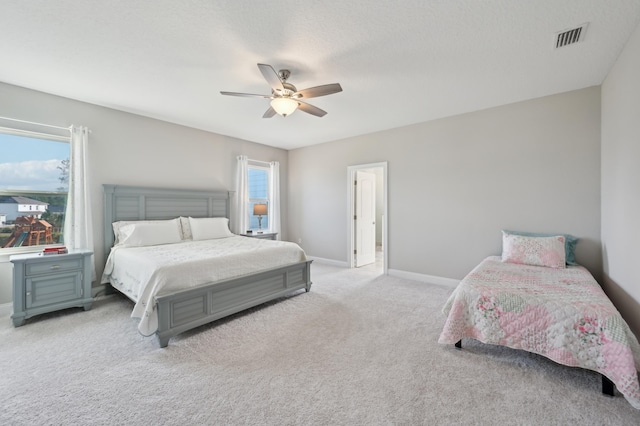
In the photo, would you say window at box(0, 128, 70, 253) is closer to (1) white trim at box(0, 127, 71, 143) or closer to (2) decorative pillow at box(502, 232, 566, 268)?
(1) white trim at box(0, 127, 71, 143)

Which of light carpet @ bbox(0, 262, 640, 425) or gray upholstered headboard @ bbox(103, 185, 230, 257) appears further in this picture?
gray upholstered headboard @ bbox(103, 185, 230, 257)

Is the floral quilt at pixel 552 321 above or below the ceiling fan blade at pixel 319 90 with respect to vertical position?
below

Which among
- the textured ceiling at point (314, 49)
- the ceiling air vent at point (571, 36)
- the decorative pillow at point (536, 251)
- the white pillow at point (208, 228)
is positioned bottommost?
the decorative pillow at point (536, 251)

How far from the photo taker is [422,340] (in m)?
2.58

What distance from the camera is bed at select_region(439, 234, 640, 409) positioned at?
1771 mm

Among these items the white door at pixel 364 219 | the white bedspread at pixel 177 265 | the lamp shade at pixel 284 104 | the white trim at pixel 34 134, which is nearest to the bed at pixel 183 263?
the white bedspread at pixel 177 265

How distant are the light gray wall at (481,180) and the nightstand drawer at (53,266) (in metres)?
4.08

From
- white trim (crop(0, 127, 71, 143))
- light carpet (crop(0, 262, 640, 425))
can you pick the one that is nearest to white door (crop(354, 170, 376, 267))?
light carpet (crop(0, 262, 640, 425))

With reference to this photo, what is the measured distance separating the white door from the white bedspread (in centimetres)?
208

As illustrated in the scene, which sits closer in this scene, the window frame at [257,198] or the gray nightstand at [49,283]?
the gray nightstand at [49,283]

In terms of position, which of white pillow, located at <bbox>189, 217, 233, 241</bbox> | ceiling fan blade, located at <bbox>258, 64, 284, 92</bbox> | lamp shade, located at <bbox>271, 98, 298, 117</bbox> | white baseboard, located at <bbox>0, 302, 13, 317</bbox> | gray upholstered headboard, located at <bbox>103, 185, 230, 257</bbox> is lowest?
white baseboard, located at <bbox>0, 302, 13, 317</bbox>

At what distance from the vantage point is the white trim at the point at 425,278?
4.21m

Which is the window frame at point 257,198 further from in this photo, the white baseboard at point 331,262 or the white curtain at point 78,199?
the white curtain at point 78,199

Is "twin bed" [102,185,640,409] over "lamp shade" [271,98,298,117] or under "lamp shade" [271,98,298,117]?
under
